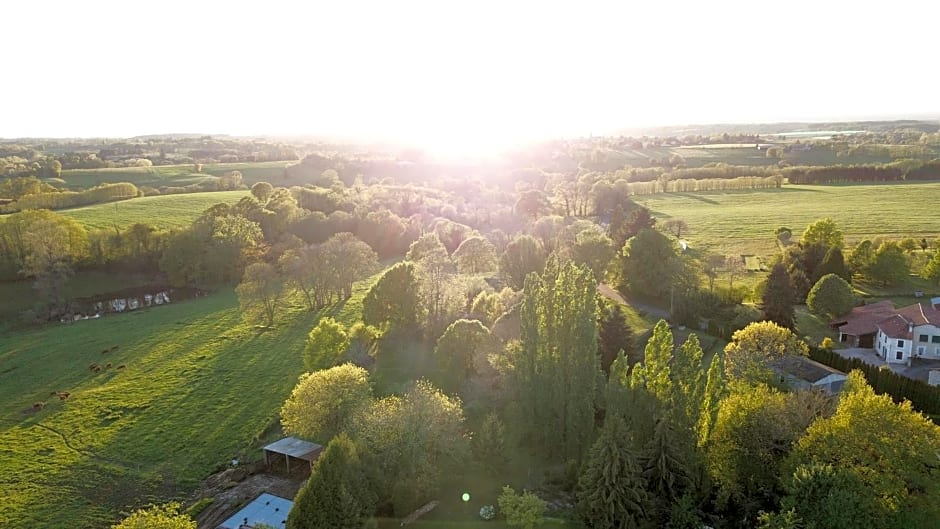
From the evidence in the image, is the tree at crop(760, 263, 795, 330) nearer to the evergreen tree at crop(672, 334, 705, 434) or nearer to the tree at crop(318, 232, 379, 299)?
the evergreen tree at crop(672, 334, 705, 434)

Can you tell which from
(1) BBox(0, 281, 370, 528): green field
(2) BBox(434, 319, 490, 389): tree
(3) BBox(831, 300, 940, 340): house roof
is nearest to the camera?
(1) BBox(0, 281, 370, 528): green field

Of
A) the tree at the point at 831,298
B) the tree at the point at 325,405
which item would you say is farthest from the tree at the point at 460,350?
the tree at the point at 831,298

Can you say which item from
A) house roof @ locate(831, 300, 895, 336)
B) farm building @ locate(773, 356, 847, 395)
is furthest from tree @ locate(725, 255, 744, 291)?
farm building @ locate(773, 356, 847, 395)

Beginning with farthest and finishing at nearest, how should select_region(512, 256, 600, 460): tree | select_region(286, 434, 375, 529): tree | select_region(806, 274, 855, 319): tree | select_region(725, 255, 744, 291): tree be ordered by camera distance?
select_region(725, 255, 744, 291): tree
select_region(806, 274, 855, 319): tree
select_region(512, 256, 600, 460): tree
select_region(286, 434, 375, 529): tree

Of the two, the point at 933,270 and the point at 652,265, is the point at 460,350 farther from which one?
the point at 933,270

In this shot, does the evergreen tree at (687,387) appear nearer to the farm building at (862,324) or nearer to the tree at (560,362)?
the tree at (560,362)

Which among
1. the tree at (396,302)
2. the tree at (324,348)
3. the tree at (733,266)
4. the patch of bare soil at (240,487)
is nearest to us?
the patch of bare soil at (240,487)

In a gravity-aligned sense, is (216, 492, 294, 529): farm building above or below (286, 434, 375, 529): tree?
below
